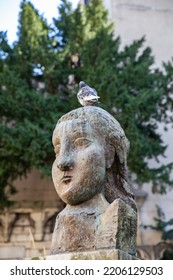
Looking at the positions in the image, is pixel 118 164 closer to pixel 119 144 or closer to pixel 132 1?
pixel 119 144

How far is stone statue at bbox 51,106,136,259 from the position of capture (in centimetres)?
252

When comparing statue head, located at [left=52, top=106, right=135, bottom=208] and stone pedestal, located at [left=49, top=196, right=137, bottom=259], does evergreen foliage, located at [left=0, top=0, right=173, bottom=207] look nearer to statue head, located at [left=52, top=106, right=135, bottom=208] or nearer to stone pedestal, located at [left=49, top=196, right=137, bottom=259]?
statue head, located at [left=52, top=106, right=135, bottom=208]

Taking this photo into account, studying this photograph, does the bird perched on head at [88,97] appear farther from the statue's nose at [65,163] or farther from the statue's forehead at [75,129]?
the statue's nose at [65,163]

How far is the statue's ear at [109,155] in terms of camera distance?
2847 millimetres

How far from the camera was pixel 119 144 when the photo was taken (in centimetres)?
291

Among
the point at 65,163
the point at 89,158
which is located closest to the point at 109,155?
the point at 89,158

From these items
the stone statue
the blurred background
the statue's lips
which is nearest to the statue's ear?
the stone statue

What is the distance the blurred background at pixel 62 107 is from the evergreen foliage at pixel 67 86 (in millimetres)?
20

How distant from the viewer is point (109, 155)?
9.39ft

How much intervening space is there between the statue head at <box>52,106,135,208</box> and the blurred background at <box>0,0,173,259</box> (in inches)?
189

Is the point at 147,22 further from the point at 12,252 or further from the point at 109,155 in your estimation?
the point at 109,155

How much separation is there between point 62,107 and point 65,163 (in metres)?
5.89
